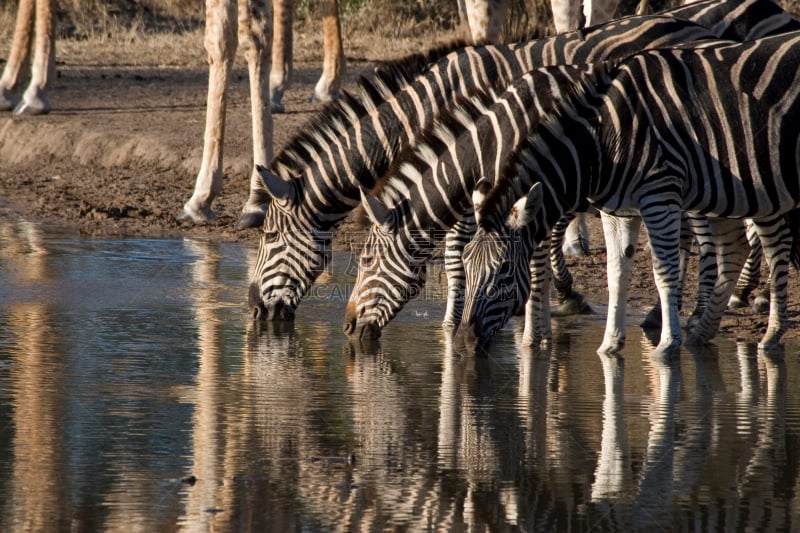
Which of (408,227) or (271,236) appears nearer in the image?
(408,227)

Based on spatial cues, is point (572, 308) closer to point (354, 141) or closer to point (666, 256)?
point (666, 256)

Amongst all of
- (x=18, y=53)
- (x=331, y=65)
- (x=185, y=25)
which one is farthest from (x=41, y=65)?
(x=185, y=25)

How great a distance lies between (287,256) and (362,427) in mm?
2965

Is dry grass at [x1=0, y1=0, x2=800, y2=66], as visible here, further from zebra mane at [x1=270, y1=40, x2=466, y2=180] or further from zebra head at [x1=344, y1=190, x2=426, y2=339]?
zebra head at [x1=344, y1=190, x2=426, y2=339]

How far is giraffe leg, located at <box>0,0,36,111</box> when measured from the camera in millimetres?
17891

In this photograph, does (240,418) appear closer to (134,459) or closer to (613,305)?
(134,459)

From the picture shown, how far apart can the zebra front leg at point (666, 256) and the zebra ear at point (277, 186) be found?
2.49 m

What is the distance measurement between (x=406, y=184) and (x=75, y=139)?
9138 mm

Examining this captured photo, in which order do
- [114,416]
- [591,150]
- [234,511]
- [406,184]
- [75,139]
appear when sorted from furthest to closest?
[75,139]
[406,184]
[591,150]
[114,416]
[234,511]

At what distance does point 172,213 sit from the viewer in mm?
13195

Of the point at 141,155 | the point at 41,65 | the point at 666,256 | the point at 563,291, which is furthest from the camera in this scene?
the point at 41,65

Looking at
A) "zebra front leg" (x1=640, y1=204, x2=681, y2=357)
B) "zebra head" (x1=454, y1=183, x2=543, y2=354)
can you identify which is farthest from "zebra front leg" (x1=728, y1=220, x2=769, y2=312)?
"zebra head" (x1=454, y1=183, x2=543, y2=354)

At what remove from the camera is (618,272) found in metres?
8.15

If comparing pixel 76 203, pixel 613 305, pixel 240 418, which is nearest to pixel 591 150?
pixel 613 305
